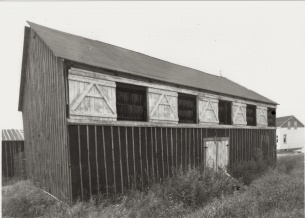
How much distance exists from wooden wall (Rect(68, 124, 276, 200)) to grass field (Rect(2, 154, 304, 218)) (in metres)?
0.57

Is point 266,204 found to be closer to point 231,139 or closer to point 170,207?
point 170,207

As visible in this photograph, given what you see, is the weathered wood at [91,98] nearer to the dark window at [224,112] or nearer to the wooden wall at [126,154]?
the wooden wall at [126,154]

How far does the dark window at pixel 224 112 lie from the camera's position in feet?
44.6

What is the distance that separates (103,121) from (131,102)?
1.59 meters

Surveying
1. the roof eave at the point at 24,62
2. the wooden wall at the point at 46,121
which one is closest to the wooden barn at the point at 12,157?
the wooden wall at the point at 46,121

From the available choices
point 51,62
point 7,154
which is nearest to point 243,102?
point 51,62

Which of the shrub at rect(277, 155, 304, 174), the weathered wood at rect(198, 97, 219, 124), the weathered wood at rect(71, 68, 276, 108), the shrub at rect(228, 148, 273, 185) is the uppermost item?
the weathered wood at rect(71, 68, 276, 108)

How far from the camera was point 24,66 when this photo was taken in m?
10.9

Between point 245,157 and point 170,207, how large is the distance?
→ 9.11m

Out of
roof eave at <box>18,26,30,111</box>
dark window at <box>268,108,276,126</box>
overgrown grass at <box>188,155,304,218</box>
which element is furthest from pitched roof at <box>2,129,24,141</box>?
dark window at <box>268,108,276,126</box>

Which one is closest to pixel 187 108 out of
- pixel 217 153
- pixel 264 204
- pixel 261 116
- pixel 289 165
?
pixel 217 153

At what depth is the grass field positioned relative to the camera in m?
6.14

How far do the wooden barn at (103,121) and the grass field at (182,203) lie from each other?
0.67 metres

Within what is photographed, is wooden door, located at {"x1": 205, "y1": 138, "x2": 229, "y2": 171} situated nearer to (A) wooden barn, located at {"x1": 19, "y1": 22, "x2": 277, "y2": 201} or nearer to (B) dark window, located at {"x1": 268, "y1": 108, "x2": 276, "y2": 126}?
(A) wooden barn, located at {"x1": 19, "y1": 22, "x2": 277, "y2": 201}
